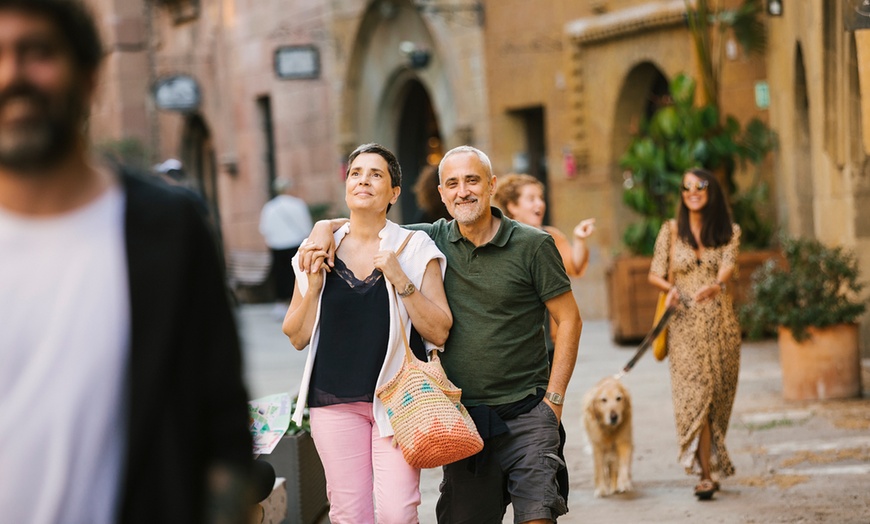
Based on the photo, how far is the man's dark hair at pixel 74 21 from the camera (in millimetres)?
2445

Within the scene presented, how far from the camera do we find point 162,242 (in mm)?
2521

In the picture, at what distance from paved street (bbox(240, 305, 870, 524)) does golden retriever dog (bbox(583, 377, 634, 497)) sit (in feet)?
0.40

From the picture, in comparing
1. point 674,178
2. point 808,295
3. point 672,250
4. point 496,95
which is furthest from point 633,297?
point 672,250

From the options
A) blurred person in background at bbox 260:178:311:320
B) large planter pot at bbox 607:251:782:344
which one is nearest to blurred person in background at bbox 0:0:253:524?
large planter pot at bbox 607:251:782:344

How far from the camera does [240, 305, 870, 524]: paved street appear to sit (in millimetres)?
7551

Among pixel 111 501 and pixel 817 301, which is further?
pixel 817 301

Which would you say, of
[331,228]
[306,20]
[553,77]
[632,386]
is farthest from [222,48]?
[331,228]

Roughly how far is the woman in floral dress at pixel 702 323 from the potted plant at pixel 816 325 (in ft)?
9.16

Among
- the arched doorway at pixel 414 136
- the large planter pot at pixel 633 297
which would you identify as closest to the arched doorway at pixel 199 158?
the arched doorway at pixel 414 136

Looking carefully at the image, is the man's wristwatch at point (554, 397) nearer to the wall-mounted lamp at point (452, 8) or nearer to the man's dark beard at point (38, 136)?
the man's dark beard at point (38, 136)

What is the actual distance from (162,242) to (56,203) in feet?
0.63

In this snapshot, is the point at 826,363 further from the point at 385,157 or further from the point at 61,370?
the point at 61,370

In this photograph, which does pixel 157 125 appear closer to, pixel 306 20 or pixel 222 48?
pixel 222 48

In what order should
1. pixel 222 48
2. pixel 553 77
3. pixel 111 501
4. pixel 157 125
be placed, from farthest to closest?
1. pixel 157 125
2. pixel 222 48
3. pixel 553 77
4. pixel 111 501
